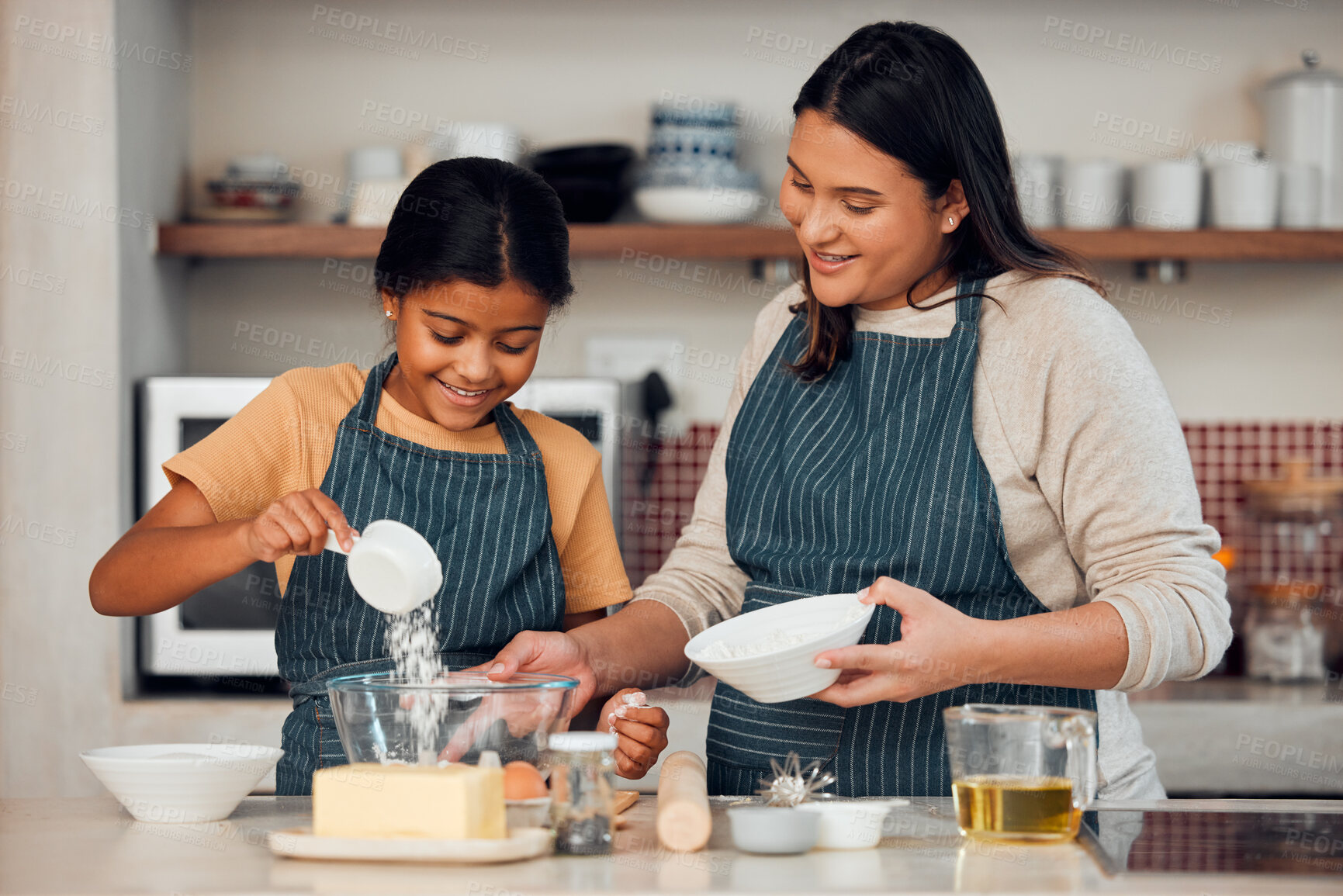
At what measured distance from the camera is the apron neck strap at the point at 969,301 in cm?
133

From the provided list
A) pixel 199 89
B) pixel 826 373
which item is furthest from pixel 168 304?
pixel 826 373

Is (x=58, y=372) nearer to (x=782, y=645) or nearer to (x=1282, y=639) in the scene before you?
(x=782, y=645)

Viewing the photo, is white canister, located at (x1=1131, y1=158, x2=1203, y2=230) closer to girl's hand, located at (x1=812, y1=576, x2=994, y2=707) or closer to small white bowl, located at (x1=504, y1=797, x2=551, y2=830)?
girl's hand, located at (x1=812, y1=576, x2=994, y2=707)

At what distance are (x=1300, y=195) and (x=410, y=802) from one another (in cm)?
220

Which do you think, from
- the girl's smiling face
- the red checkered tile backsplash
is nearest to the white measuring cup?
the girl's smiling face

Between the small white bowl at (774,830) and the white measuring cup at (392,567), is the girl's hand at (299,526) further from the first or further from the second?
the small white bowl at (774,830)

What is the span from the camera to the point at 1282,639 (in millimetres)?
2424

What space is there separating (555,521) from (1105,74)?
→ 1.79 meters

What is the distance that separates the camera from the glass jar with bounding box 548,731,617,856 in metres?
0.91

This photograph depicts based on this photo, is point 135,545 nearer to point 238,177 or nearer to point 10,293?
point 10,293

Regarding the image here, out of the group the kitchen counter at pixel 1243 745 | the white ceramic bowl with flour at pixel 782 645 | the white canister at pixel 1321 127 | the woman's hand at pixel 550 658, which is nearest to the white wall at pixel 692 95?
the white canister at pixel 1321 127

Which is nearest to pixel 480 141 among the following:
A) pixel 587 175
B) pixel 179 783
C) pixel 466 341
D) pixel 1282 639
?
pixel 587 175

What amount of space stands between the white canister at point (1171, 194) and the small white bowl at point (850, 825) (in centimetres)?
181

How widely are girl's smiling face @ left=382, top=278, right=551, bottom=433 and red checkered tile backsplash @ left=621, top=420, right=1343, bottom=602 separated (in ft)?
4.35
